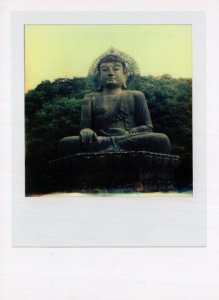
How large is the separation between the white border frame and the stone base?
9cm

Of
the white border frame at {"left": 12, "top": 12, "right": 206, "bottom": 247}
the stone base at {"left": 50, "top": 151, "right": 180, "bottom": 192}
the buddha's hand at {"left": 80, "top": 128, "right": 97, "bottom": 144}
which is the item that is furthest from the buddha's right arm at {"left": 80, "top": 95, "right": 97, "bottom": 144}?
the white border frame at {"left": 12, "top": 12, "right": 206, "bottom": 247}

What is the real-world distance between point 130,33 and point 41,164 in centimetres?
113

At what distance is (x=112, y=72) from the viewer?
3.42 metres

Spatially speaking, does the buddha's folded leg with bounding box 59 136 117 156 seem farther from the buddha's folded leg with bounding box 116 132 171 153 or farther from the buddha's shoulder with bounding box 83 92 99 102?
the buddha's shoulder with bounding box 83 92 99 102

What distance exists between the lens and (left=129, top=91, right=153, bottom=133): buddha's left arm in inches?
133

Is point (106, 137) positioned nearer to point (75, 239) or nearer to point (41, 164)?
point (41, 164)

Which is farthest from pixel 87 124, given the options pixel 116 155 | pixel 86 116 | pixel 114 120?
pixel 116 155

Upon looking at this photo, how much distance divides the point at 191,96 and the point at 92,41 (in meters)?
0.81

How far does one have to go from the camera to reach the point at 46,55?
3410mm

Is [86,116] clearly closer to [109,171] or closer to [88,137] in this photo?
[88,137]
